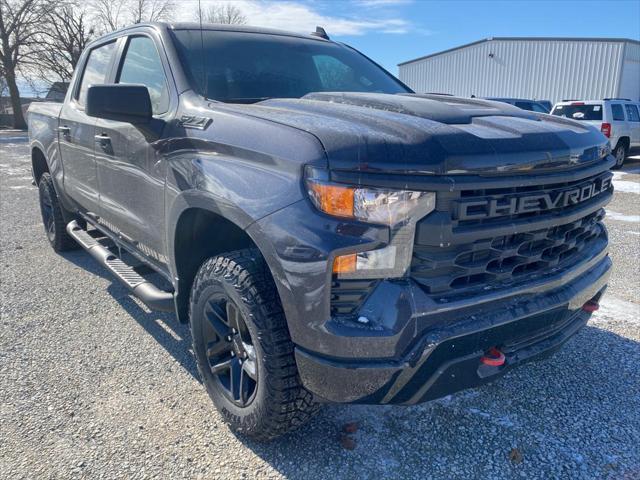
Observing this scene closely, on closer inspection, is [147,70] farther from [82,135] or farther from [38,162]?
[38,162]

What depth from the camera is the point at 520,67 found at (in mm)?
29484

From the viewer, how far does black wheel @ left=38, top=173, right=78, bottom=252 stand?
16.8 feet

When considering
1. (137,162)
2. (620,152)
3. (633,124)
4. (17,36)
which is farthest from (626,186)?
(17,36)

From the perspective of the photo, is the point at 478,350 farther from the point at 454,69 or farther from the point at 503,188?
the point at 454,69

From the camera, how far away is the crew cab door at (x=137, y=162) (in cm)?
278

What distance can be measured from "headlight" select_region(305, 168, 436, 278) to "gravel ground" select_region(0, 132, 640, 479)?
99cm

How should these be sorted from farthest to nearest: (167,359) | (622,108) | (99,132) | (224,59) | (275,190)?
1. (622,108)
2. (99,132)
3. (167,359)
4. (224,59)
5. (275,190)

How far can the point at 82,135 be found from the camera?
3.86 m

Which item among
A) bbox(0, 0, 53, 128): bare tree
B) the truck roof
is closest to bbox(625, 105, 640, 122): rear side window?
the truck roof

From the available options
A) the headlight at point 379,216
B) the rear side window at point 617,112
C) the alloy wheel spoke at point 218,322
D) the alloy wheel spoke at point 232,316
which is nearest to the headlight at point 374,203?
the headlight at point 379,216

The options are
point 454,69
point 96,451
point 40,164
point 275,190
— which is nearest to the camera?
point 275,190

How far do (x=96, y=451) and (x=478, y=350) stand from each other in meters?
1.73

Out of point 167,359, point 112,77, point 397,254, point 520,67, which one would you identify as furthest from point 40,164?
point 520,67

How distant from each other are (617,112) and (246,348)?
47.4ft
